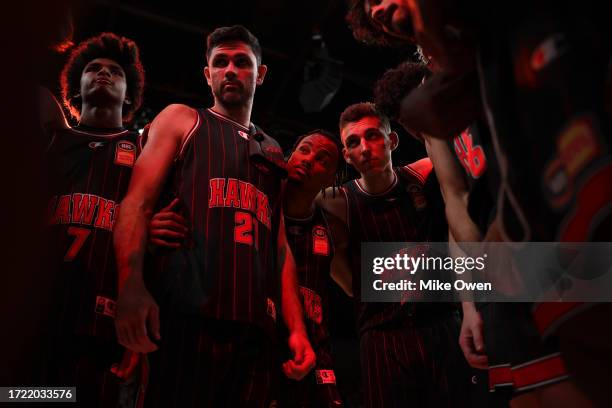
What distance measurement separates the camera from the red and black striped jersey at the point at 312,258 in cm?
325

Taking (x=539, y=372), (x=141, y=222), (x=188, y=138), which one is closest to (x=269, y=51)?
(x=188, y=138)

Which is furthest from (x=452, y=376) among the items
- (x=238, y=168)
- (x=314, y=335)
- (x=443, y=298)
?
(x=238, y=168)

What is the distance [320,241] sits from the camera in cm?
324

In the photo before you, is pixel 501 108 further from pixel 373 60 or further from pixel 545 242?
pixel 373 60

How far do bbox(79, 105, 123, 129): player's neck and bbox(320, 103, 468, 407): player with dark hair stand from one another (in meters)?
1.33

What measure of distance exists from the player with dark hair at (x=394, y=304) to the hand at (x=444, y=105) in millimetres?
1775

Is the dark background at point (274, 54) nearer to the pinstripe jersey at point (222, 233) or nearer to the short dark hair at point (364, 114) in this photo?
the short dark hair at point (364, 114)

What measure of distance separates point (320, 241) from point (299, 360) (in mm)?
1370

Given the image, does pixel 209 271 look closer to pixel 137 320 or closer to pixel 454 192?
pixel 137 320

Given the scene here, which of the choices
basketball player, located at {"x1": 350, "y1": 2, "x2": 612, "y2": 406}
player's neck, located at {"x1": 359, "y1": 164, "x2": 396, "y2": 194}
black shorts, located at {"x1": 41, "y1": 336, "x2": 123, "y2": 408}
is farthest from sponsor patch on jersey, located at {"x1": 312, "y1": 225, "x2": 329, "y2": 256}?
basketball player, located at {"x1": 350, "y1": 2, "x2": 612, "y2": 406}

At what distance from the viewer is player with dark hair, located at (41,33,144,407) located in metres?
1.99

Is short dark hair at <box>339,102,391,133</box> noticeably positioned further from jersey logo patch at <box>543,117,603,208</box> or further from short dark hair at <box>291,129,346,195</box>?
jersey logo patch at <box>543,117,603,208</box>

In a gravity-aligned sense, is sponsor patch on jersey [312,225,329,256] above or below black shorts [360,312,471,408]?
above

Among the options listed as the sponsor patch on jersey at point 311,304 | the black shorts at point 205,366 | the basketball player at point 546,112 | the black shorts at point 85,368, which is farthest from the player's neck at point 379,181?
the basketball player at point 546,112
